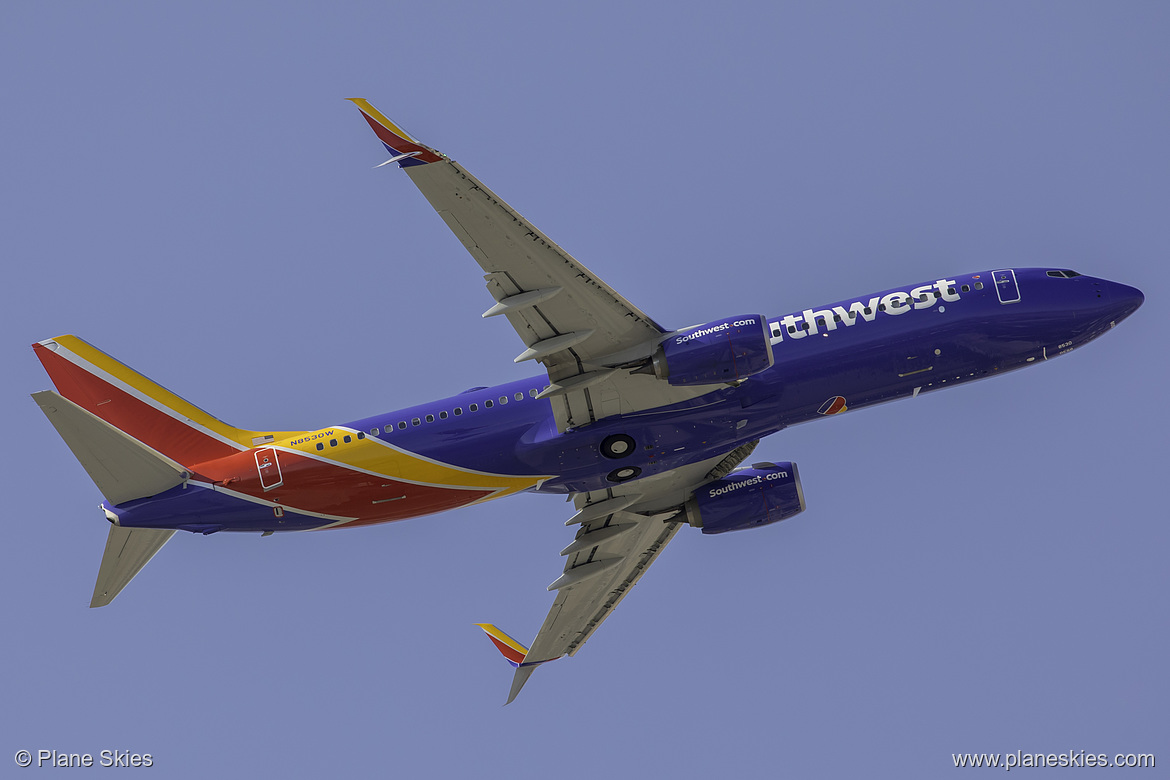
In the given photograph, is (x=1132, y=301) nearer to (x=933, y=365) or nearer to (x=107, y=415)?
(x=933, y=365)

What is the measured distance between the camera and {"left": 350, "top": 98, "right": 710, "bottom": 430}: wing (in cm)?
2986

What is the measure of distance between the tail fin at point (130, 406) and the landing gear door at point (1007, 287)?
22942 mm

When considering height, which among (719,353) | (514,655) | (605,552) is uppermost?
(719,353)

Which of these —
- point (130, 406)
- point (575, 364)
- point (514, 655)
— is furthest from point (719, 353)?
point (130, 406)

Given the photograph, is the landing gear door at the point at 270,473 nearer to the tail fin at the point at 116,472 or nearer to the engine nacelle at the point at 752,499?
the tail fin at the point at 116,472

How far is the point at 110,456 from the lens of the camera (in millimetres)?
35031

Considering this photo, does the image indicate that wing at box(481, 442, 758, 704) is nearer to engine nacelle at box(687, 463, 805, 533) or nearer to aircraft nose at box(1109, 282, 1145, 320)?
engine nacelle at box(687, 463, 805, 533)

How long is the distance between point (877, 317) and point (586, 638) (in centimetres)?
1732

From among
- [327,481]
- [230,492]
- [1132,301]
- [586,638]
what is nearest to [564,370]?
[327,481]

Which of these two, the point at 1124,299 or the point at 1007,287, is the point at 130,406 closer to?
the point at 1007,287

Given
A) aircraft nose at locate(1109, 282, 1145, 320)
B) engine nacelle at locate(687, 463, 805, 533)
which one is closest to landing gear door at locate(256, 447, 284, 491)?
engine nacelle at locate(687, 463, 805, 533)

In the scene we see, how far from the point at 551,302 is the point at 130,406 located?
14.6 metres

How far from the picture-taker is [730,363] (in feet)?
114

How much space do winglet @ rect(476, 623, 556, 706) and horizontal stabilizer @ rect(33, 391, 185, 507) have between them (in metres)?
14.9
